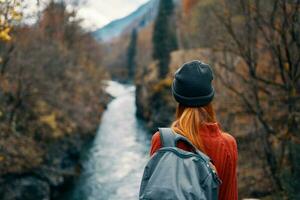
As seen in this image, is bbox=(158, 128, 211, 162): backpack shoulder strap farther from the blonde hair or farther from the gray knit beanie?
the gray knit beanie

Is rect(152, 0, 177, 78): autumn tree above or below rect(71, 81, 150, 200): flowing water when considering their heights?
above

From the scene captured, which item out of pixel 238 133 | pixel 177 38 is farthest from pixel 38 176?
pixel 177 38

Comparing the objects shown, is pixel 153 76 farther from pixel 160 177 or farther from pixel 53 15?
pixel 160 177

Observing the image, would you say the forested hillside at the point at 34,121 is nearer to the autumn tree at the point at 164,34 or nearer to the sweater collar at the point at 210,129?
the sweater collar at the point at 210,129

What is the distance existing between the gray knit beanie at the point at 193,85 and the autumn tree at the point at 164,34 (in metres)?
49.6

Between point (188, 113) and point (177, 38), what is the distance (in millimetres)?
58138

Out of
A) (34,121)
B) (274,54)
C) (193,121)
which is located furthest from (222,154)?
(34,121)

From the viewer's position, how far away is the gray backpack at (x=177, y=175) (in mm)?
3104

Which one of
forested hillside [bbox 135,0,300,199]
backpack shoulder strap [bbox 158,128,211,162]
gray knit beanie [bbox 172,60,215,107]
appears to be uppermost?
gray knit beanie [bbox 172,60,215,107]

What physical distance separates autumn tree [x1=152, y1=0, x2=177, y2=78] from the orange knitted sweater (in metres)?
49.6

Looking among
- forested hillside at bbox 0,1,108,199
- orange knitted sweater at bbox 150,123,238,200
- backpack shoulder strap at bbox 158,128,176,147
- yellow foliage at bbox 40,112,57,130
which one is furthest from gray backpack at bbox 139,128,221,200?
yellow foliage at bbox 40,112,57,130

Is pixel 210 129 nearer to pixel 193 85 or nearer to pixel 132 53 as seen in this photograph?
pixel 193 85

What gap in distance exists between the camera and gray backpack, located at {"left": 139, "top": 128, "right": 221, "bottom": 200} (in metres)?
3.10

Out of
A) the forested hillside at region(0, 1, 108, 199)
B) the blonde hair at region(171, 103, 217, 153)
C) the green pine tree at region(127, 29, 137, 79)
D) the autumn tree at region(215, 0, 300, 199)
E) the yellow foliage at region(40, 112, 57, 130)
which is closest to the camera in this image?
the blonde hair at region(171, 103, 217, 153)
